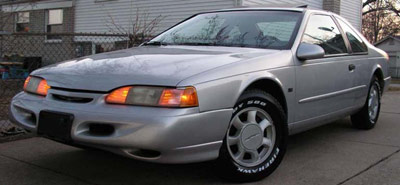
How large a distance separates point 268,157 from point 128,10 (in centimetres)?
1190

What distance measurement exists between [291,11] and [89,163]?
2.55m

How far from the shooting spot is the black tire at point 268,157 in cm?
316

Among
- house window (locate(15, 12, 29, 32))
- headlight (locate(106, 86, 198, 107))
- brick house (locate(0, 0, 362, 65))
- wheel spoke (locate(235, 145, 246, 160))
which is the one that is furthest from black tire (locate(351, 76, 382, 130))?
house window (locate(15, 12, 29, 32))

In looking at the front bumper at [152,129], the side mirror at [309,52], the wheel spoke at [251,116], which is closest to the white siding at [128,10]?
the side mirror at [309,52]

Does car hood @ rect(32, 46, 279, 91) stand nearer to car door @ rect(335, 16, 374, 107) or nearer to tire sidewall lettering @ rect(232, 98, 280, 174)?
tire sidewall lettering @ rect(232, 98, 280, 174)

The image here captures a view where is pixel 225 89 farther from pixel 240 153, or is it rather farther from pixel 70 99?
pixel 70 99

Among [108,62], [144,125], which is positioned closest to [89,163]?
[108,62]

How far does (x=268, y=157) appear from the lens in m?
3.44

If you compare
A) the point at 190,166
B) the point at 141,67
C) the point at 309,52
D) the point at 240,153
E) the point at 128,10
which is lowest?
the point at 190,166

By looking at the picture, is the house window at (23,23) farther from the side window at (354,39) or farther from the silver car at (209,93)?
the side window at (354,39)

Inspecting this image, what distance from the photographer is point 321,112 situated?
4.17 m

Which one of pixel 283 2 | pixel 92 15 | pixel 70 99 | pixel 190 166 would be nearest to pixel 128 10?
pixel 92 15

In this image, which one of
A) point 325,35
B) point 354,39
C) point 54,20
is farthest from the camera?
point 54,20

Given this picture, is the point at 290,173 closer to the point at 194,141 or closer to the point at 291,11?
the point at 194,141
